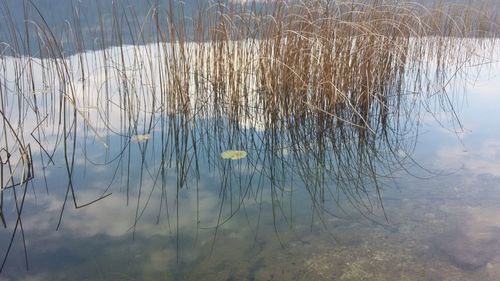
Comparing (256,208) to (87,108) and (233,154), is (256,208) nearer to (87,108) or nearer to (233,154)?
(233,154)

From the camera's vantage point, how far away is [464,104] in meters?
3.23

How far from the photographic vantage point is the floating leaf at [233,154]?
85.0 inches

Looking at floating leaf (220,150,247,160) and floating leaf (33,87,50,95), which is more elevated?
floating leaf (33,87,50,95)

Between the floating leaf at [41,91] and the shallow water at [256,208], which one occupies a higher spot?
the floating leaf at [41,91]

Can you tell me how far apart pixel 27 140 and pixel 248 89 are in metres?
1.28

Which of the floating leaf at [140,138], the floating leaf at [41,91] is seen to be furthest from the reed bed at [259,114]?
the floating leaf at [41,91]

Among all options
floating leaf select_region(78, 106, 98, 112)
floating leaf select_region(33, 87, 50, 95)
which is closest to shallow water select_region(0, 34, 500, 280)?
floating leaf select_region(78, 106, 98, 112)

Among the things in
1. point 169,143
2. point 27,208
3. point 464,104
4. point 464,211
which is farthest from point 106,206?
point 464,104

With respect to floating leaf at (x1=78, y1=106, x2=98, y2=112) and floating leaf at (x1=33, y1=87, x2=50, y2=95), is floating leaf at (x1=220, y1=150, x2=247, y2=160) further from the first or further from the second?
floating leaf at (x1=33, y1=87, x2=50, y2=95)

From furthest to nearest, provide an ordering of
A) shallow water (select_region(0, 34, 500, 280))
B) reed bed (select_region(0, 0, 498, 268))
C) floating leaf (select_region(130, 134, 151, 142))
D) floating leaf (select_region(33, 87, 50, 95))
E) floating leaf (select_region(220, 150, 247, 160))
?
1. floating leaf (select_region(33, 87, 50, 95))
2. floating leaf (select_region(130, 134, 151, 142))
3. floating leaf (select_region(220, 150, 247, 160))
4. reed bed (select_region(0, 0, 498, 268))
5. shallow water (select_region(0, 34, 500, 280))

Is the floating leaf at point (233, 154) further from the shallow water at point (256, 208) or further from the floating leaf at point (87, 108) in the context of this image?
the floating leaf at point (87, 108)

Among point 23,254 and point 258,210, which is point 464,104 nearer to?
point 258,210

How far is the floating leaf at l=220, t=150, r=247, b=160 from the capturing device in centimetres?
216

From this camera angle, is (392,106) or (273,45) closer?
(273,45)
